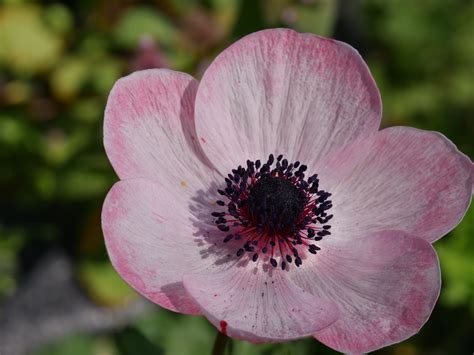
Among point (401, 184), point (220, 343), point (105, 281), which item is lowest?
point (105, 281)

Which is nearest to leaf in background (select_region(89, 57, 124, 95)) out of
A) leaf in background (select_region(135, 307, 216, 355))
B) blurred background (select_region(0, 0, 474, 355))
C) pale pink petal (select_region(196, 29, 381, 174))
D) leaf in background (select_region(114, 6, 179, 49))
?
blurred background (select_region(0, 0, 474, 355))

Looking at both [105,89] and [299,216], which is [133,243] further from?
[105,89]

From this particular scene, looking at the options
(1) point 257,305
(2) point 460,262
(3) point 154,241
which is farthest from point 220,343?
(2) point 460,262

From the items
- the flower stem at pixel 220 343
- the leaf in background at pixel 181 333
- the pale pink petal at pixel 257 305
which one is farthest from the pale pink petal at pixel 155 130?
the leaf in background at pixel 181 333

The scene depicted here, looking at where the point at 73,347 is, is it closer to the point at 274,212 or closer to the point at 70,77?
the point at 70,77

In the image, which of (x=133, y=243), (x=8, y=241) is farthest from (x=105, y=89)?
(x=133, y=243)

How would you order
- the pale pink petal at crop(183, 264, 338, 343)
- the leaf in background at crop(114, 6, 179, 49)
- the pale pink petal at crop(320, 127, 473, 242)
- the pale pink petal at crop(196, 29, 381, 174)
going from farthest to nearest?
1. the leaf in background at crop(114, 6, 179, 49)
2. the pale pink petal at crop(196, 29, 381, 174)
3. the pale pink petal at crop(320, 127, 473, 242)
4. the pale pink petal at crop(183, 264, 338, 343)

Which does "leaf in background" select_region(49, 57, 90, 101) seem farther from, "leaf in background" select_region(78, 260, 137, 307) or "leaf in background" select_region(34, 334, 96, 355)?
"leaf in background" select_region(34, 334, 96, 355)
